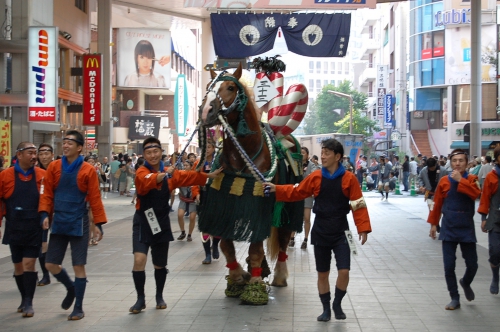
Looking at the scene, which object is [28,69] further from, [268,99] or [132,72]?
[132,72]

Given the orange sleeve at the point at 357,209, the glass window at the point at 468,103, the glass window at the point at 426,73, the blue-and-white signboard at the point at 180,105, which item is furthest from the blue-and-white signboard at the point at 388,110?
the orange sleeve at the point at 357,209

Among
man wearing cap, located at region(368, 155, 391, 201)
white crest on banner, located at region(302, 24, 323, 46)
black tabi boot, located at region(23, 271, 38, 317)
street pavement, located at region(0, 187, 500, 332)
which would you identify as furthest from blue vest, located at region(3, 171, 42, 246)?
man wearing cap, located at region(368, 155, 391, 201)

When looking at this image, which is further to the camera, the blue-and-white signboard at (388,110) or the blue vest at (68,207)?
the blue-and-white signboard at (388,110)

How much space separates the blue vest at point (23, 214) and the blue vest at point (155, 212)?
1.11 m

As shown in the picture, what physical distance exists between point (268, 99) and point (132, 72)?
3551 centimetres

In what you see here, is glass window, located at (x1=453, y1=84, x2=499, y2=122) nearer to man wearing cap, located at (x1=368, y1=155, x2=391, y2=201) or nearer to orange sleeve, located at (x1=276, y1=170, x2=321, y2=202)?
man wearing cap, located at (x1=368, y1=155, x2=391, y2=201)

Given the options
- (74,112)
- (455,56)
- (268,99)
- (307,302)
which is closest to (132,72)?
(74,112)

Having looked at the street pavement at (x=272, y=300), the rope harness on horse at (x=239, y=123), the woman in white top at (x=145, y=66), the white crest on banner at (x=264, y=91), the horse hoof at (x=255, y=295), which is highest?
the woman in white top at (x=145, y=66)

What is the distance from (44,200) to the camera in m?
7.35

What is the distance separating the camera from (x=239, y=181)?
802cm

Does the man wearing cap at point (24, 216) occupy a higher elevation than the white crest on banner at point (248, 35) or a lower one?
lower

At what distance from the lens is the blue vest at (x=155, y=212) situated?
24.8 ft

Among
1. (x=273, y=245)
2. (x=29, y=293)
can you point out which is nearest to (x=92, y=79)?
(x=273, y=245)

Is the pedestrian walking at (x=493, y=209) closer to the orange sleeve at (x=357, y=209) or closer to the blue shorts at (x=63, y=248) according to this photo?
the orange sleeve at (x=357, y=209)
